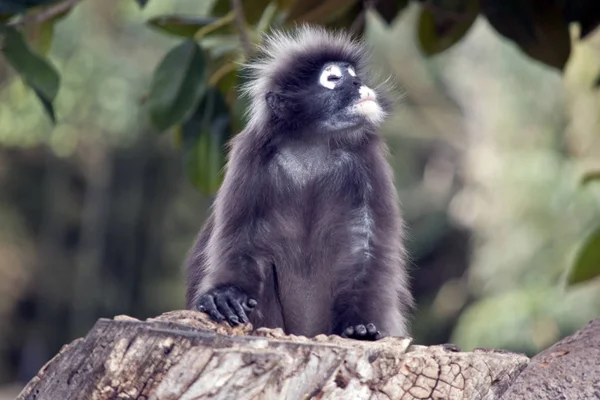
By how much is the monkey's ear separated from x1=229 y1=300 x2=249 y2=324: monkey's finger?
3.21 feet

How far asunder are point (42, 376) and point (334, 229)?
155cm

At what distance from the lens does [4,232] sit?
60.0ft

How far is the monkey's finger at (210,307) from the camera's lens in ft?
12.7

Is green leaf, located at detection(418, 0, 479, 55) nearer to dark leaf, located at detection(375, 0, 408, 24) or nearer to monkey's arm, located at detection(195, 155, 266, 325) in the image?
dark leaf, located at detection(375, 0, 408, 24)

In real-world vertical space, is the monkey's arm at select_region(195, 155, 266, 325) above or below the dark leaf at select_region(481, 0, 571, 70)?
below

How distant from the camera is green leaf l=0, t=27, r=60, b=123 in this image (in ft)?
15.7

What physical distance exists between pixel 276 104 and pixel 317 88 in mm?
186

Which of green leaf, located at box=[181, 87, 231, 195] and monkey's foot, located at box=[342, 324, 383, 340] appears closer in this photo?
monkey's foot, located at box=[342, 324, 383, 340]

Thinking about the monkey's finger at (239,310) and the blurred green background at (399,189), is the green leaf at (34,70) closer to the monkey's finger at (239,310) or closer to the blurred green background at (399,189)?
the monkey's finger at (239,310)

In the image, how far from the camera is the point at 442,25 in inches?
232

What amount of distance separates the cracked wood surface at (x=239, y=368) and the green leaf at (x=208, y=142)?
2304 mm

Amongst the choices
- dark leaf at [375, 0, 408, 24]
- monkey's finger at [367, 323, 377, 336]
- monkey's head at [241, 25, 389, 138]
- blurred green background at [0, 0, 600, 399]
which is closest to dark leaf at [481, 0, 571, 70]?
dark leaf at [375, 0, 408, 24]

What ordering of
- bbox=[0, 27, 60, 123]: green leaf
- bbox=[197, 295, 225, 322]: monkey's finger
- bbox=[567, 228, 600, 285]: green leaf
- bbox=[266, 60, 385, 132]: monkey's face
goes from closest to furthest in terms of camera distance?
bbox=[197, 295, 225, 322]: monkey's finger < bbox=[266, 60, 385, 132]: monkey's face < bbox=[0, 27, 60, 123]: green leaf < bbox=[567, 228, 600, 285]: green leaf

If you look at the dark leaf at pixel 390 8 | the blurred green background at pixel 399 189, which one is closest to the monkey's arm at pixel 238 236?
the dark leaf at pixel 390 8
